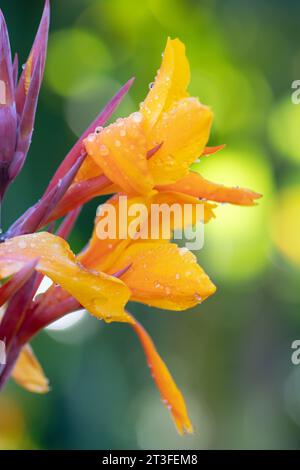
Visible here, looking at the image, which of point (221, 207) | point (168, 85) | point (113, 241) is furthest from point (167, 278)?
point (221, 207)

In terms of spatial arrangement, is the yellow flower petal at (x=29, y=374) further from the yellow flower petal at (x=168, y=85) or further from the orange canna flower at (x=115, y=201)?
the yellow flower petal at (x=168, y=85)

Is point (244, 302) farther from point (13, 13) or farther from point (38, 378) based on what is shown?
point (38, 378)

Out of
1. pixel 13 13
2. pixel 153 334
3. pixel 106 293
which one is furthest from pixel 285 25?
pixel 106 293

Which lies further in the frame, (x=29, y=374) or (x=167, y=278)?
(x=29, y=374)

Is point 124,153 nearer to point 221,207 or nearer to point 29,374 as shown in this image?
point 29,374

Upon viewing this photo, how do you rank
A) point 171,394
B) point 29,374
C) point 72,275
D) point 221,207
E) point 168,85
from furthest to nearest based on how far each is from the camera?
point 221,207, point 29,374, point 171,394, point 168,85, point 72,275

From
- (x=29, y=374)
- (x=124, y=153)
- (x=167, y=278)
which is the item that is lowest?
(x=29, y=374)
